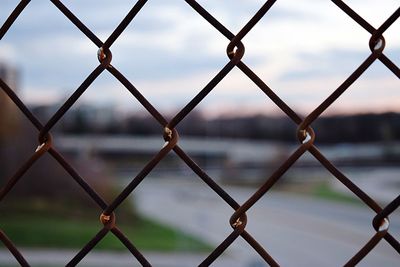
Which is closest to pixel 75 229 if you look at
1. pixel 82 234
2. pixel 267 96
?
pixel 82 234

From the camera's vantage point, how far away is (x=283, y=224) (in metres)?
14.6

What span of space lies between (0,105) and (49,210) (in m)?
2.55

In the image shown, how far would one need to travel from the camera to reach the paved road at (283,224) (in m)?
10.7

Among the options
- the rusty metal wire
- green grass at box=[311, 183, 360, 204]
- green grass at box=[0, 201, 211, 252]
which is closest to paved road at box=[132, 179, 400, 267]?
green grass at box=[311, 183, 360, 204]

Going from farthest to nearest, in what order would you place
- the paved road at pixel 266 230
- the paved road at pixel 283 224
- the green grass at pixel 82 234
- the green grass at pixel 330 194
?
the green grass at pixel 330 194
the green grass at pixel 82 234
the paved road at pixel 283 224
the paved road at pixel 266 230

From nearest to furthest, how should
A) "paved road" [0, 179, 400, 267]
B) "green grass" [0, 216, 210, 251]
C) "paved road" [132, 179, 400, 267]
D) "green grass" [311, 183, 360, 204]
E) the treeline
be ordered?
1. "paved road" [0, 179, 400, 267]
2. "paved road" [132, 179, 400, 267]
3. "green grass" [0, 216, 210, 251]
4. the treeline
5. "green grass" [311, 183, 360, 204]

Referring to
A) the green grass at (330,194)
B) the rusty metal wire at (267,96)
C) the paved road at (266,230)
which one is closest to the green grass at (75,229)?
the paved road at (266,230)

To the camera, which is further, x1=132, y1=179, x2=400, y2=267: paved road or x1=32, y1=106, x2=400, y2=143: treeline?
x1=32, y1=106, x2=400, y2=143: treeline

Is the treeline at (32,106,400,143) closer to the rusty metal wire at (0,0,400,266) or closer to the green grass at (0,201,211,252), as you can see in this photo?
the green grass at (0,201,211,252)

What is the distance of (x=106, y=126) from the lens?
19.1m

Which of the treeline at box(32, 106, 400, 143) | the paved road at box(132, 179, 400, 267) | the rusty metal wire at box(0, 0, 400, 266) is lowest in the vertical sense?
the rusty metal wire at box(0, 0, 400, 266)

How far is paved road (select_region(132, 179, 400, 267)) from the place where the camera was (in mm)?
10734

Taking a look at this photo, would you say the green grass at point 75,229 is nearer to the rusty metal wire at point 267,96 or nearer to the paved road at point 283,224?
the paved road at point 283,224

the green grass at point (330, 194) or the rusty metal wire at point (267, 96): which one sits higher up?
the green grass at point (330, 194)
